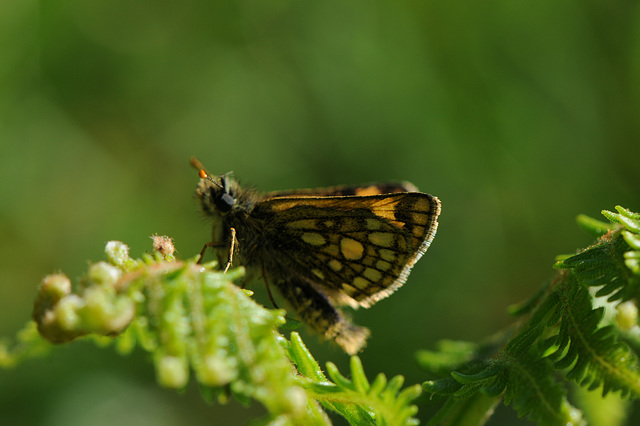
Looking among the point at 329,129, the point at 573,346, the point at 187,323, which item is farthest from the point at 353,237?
the point at 329,129

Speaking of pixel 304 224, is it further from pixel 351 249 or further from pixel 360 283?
pixel 360 283

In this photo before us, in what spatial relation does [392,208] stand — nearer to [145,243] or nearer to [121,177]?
[145,243]

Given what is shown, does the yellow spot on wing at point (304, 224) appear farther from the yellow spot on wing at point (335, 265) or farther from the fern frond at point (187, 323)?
the fern frond at point (187, 323)

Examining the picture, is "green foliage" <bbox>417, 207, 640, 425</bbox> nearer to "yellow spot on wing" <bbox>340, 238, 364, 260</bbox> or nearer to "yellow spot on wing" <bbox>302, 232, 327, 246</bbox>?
"yellow spot on wing" <bbox>340, 238, 364, 260</bbox>

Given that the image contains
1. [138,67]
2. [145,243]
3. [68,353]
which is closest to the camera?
[68,353]

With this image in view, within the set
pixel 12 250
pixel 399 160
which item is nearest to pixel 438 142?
pixel 399 160

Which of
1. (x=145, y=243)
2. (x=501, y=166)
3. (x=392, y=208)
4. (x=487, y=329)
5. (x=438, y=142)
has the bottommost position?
(x=487, y=329)

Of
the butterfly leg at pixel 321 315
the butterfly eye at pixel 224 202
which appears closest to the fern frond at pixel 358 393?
the butterfly leg at pixel 321 315
